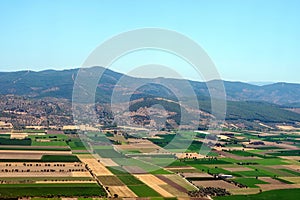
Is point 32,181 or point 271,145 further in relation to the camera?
point 271,145

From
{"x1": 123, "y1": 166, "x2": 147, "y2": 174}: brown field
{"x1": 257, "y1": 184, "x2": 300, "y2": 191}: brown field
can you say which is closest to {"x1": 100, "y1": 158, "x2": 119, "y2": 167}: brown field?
{"x1": 123, "y1": 166, "x2": 147, "y2": 174}: brown field

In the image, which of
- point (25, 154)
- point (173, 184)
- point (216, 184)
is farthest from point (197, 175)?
point (25, 154)

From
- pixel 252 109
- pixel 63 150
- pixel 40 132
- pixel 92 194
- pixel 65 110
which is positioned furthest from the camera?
pixel 252 109

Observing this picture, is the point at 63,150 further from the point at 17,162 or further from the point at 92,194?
the point at 92,194

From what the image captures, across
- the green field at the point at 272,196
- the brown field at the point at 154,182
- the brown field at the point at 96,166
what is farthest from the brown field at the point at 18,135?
the green field at the point at 272,196

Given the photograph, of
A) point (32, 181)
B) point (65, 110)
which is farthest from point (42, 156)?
point (65, 110)

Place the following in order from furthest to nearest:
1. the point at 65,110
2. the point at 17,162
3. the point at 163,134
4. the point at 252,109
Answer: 1. the point at 252,109
2. the point at 65,110
3. the point at 163,134
4. the point at 17,162

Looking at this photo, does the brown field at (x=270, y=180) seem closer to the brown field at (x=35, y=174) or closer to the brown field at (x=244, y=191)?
the brown field at (x=244, y=191)
